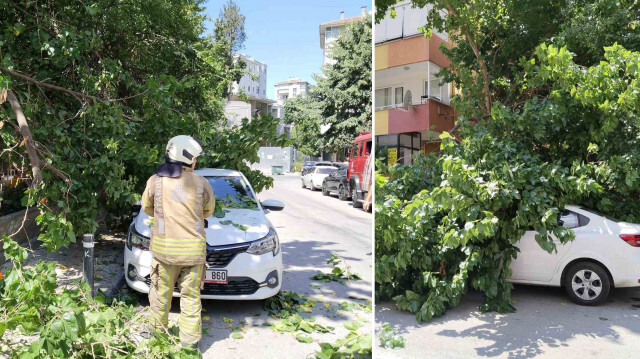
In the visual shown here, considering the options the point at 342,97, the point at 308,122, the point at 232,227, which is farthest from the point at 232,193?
the point at 308,122

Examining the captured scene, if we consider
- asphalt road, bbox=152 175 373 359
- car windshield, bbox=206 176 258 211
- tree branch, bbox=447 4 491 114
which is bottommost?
Answer: asphalt road, bbox=152 175 373 359

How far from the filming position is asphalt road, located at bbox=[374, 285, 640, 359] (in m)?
3.11

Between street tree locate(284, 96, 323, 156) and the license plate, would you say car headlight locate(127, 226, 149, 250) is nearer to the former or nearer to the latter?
the license plate

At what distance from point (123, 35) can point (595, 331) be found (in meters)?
5.95

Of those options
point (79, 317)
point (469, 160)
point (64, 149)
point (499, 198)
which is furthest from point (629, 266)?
point (64, 149)

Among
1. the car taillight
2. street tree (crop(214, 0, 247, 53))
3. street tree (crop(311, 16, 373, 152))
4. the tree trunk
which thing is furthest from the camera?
street tree (crop(311, 16, 373, 152))

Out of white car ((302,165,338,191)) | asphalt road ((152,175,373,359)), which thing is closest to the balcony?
asphalt road ((152,175,373,359))

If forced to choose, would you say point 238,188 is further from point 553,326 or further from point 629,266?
point 629,266

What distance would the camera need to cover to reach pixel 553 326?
12.0 ft

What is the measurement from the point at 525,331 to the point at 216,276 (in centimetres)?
223

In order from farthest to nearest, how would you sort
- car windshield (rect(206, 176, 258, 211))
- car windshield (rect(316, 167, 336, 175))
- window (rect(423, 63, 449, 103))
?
car windshield (rect(316, 167, 336, 175)) < car windshield (rect(206, 176, 258, 211)) < window (rect(423, 63, 449, 103))

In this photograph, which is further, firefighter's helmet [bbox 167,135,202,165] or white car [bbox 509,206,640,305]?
white car [bbox 509,206,640,305]

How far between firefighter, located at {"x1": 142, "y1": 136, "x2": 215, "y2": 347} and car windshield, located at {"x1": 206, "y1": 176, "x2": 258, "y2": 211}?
4.56 feet

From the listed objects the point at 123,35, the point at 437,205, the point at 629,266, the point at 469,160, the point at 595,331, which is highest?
the point at 123,35
